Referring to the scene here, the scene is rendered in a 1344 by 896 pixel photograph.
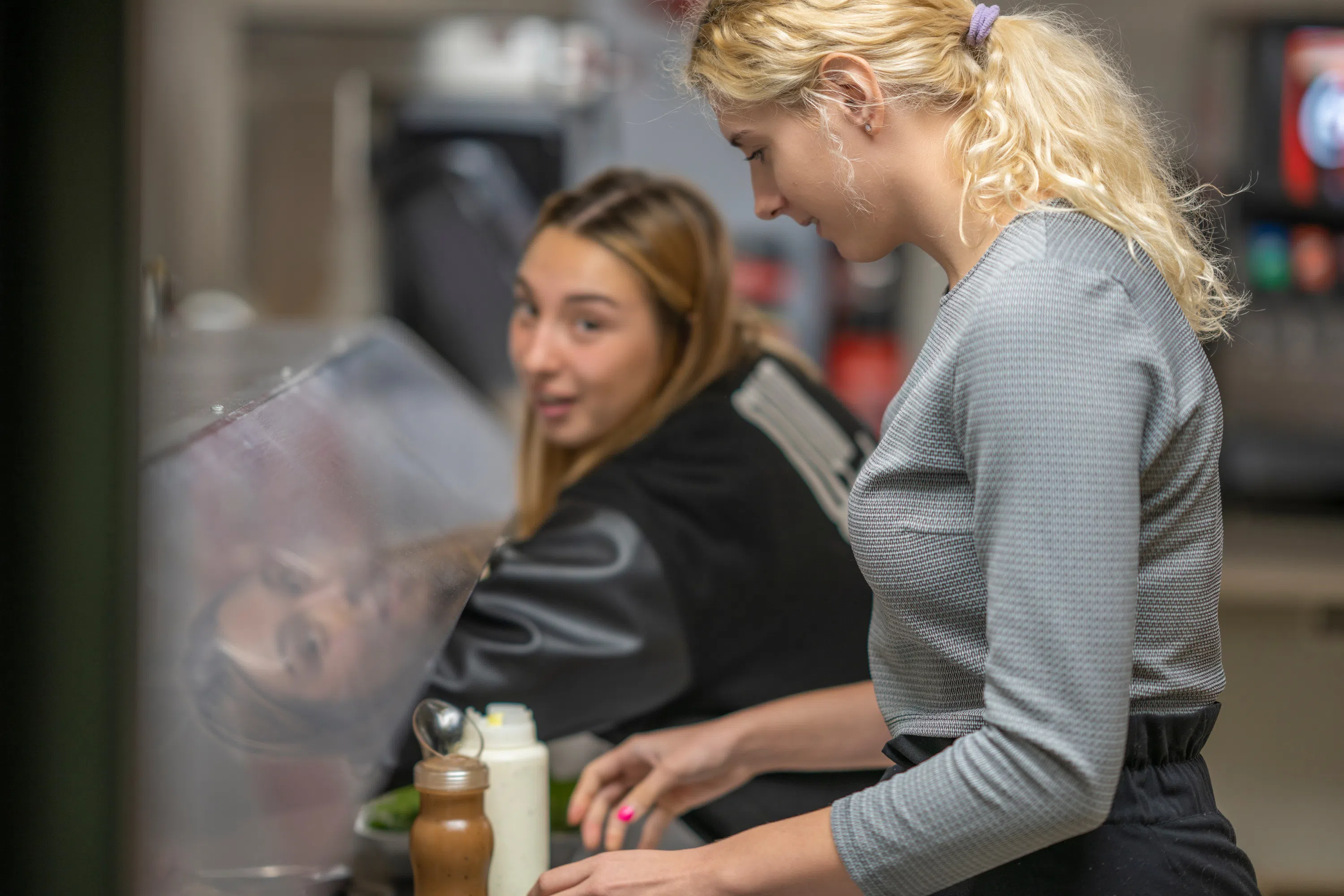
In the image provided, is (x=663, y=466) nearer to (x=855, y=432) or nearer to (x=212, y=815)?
(x=855, y=432)

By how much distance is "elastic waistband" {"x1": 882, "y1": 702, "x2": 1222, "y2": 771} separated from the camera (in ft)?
2.54

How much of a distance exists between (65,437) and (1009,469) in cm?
48

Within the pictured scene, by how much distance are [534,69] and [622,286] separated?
2.41 metres

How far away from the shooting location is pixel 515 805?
945 mm

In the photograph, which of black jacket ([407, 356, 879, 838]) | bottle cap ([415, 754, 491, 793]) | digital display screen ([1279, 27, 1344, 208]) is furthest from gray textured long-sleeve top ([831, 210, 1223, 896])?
digital display screen ([1279, 27, 1344, 208])

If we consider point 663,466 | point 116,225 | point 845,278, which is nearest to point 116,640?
point 116,225

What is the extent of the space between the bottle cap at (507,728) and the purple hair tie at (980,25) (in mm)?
602

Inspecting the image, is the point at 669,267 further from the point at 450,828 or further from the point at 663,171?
the point at 663,171

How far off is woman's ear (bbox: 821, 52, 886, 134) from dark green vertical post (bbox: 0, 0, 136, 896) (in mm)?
501

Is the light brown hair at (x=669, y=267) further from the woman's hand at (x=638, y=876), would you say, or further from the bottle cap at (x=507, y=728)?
the woman's hand at (x=638, y=876)

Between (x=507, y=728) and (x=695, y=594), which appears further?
(x=695, y=594)

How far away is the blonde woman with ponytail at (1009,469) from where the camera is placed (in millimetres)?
676

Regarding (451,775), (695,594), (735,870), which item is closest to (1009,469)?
(735,870)

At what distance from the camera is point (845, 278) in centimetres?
415
